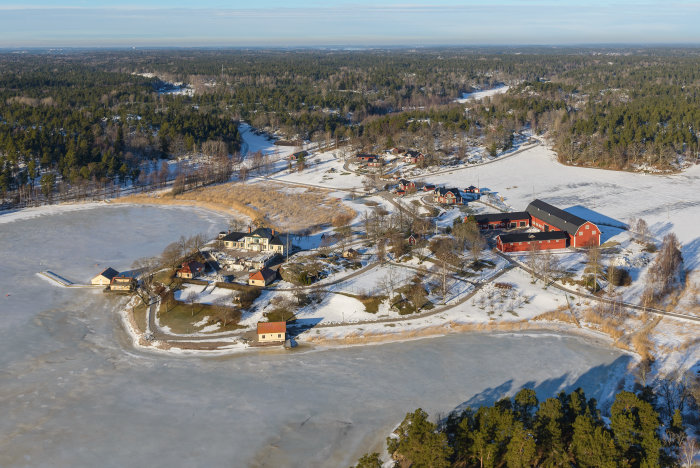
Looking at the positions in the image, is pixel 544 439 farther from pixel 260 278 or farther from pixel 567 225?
pixel 567 225

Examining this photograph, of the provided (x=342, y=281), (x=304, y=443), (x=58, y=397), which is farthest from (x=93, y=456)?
(x=342, y=281)

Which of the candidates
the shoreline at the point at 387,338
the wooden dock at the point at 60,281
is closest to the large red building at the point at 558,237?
the shoreline at the point at 387,338

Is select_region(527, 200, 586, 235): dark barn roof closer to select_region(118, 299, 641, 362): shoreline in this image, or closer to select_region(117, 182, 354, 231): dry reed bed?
select_region(118, 299, 641, 362): shoreline

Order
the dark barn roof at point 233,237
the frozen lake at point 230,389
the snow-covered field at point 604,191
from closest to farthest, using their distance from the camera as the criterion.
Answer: the frozen lake at point 230,389 → the dark barn roof at point 233,237 → the snow-covered field at point 604,191

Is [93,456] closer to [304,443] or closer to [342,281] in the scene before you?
[304,443]

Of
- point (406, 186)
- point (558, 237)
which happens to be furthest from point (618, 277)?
point (406, 186)

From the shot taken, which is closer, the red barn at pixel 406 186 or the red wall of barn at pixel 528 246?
the red wall of barn at pixel 528 246

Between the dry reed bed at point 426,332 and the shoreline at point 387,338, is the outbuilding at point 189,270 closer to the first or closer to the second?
the shoreline at point 387,338
